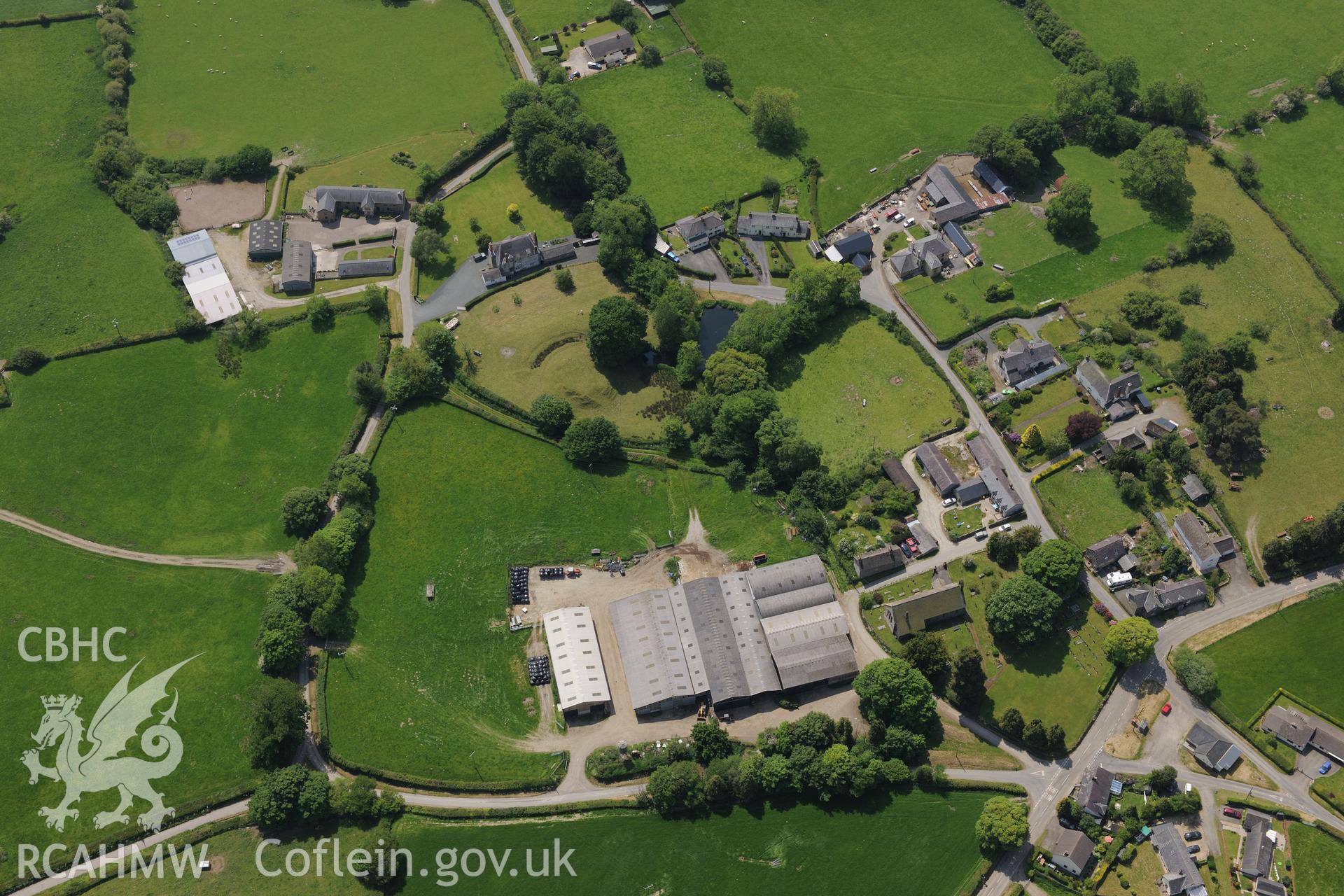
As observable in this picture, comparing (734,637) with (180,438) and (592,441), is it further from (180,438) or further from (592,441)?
(180,438)

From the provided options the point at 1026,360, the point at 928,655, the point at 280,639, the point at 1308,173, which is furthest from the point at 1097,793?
the point at 1308,173

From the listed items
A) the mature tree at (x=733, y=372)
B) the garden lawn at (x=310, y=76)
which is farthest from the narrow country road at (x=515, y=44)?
the mature tree at (x=733, y=372)

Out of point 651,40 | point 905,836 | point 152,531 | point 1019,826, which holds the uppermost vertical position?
point 651,40

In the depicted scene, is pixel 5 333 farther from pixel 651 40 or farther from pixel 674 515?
pixel 651 40

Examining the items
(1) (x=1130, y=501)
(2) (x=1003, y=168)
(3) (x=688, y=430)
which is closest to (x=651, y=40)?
(2) (x=1003, y=168)

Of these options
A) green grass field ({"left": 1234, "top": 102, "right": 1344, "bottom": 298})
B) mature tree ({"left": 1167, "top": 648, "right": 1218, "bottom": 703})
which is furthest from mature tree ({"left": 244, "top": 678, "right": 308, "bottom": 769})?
green grass field ({"left": 1234, "top": 102, "right": 1344, "bottom": 298})

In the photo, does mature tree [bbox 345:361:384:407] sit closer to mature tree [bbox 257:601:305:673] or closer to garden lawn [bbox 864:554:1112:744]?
mature tree [bbox 257:601:305:673]
